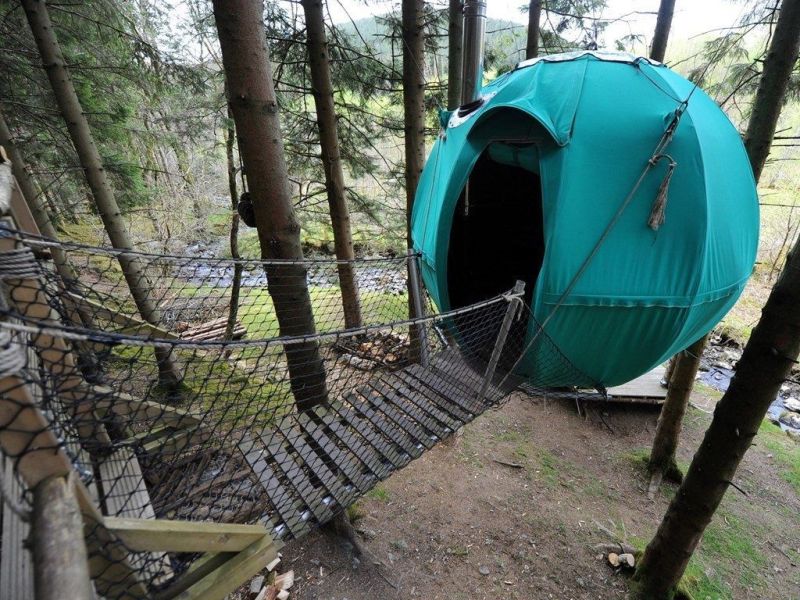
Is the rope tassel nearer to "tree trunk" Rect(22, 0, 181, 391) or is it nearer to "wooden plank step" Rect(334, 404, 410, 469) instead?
"wooden plank step" Rect(334, 404, 410, 469)

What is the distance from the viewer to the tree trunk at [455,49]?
360cm

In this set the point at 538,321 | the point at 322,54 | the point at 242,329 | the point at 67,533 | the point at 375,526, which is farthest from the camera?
the point at 242,329

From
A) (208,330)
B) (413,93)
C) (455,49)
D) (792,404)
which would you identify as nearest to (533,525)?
(413,93)

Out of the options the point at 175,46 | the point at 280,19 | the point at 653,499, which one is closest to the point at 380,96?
the point at 280,19

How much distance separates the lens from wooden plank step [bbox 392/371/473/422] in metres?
2.18

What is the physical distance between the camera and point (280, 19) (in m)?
3.79

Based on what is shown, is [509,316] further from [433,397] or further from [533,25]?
[533,25]

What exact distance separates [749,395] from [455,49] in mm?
3771

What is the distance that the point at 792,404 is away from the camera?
6.03m

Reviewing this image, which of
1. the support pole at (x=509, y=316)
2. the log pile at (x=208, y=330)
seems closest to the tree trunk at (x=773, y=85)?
the support pole at (x=509, y=316)

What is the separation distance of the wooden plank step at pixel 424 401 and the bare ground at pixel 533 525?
125 centimetres

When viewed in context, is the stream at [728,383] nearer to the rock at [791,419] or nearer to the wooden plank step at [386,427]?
the rock at [791,419]

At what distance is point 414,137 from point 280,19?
1.87m

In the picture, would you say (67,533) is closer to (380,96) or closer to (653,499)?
(653,499)
